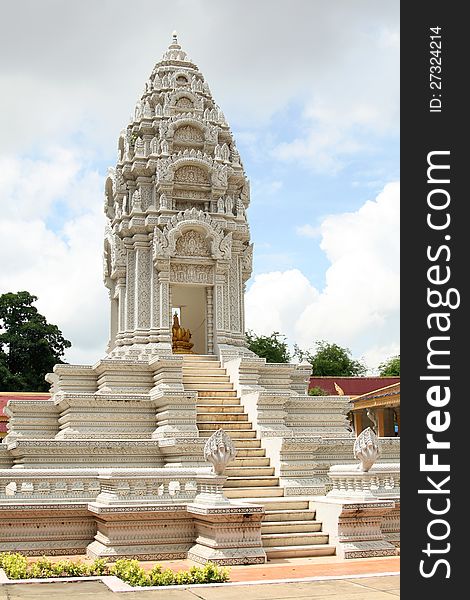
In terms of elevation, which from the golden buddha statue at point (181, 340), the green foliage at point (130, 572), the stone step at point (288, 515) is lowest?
the green foliage at point (130, 572)

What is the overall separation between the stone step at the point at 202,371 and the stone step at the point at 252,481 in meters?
4.31

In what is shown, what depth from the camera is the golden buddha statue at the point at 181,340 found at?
22648mm

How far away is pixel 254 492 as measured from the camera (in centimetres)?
1550

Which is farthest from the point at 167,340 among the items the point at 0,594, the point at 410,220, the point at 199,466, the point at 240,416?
the point at 410,220

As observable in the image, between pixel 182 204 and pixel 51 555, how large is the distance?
11.5 metres

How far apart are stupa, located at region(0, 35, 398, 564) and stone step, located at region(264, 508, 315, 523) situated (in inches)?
1.0

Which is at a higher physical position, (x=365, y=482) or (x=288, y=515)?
(x=365, y=482)

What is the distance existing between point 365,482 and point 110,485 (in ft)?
14.5

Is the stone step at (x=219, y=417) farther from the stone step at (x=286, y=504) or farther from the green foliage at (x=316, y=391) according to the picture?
the green foliage at (x=316, y=391)

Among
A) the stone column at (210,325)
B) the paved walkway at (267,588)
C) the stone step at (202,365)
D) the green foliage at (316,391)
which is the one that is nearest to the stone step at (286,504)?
the paved walkway at (267,588)

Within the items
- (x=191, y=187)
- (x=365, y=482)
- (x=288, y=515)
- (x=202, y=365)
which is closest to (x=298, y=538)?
(x=288, y=515)

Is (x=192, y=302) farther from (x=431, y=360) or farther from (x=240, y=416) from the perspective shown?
(x=431, y=360)

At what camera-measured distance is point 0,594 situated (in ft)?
30.1

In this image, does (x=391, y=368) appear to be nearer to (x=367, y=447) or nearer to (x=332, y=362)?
(x=332, y=362)
